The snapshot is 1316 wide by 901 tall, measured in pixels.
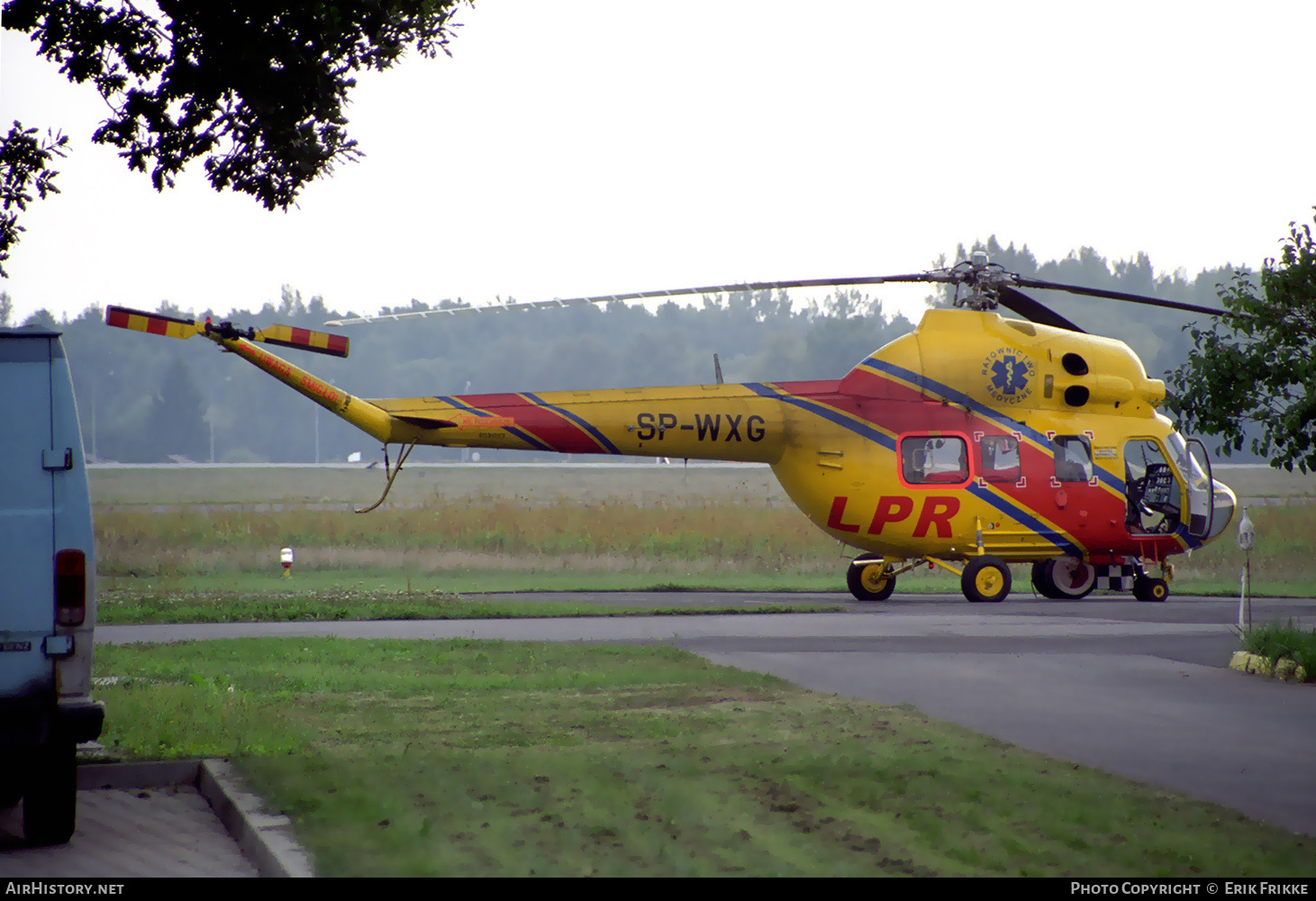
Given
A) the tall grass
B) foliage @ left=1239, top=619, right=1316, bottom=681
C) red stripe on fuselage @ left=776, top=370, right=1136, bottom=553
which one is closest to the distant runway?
foliage @ left=1239, top=619, right=1316, bottom=681

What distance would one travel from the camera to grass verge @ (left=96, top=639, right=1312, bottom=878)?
208 inches

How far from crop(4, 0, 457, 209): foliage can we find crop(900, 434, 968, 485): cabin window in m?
10.2

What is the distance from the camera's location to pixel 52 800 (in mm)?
6086

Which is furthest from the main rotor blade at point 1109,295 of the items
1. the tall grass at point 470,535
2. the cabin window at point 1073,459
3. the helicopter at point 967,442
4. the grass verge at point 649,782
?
the tall grass at point 470,535

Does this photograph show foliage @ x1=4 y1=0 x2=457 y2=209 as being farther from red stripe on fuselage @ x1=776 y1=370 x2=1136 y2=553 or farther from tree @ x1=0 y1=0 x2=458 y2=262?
red stripe on fuselage @ x1=776 y1=370 x2=1136 y2=553

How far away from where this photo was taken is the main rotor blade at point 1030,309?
1883cm

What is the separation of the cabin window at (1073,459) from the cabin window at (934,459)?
1.46m

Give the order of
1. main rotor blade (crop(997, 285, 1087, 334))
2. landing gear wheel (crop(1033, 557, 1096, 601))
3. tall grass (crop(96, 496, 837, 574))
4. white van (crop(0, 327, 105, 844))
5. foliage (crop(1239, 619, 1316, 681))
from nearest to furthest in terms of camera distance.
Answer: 1. white van (crop(0, 327, 105, 844))
2. foliage (crop(1239, 619, 1316, 681))
3. main rotor blade (crop(997, 285, 1087, 334))
4. landing gear wheel (crop(1033, 557, 1096, 601))
5. tall grass (crop(96, 496, 837, 574))

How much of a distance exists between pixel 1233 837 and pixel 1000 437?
530 inches

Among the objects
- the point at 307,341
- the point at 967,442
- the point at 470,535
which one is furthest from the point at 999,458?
the point at 470,535

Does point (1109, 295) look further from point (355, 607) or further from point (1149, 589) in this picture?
point (355, 607)

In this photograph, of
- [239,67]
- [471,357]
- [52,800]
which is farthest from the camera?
[471,357]

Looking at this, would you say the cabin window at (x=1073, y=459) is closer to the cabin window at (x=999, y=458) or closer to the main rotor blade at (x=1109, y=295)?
the cabin window at (x=999, y=458)

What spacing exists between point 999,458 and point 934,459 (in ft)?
3.17
